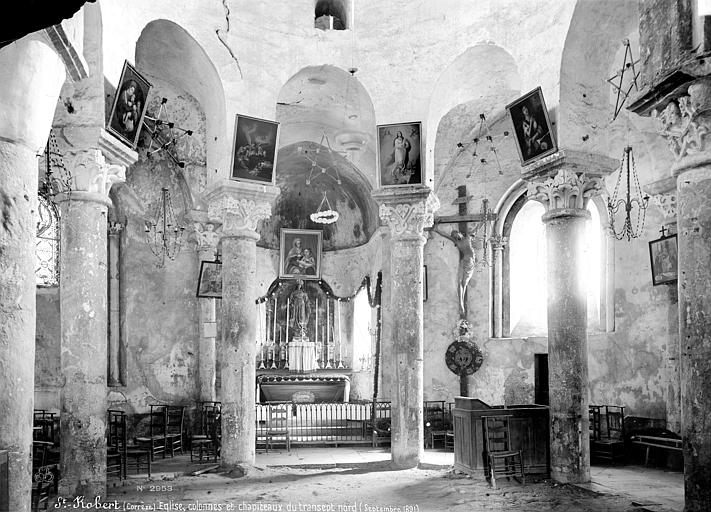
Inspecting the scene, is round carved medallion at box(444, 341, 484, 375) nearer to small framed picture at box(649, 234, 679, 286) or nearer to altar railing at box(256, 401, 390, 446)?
altar railing at box(256, 401, 390, 446)

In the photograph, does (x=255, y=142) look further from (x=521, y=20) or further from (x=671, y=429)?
(x=671, y=429)

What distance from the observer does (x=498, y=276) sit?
17.1 metres

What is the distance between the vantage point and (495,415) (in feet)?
35.6

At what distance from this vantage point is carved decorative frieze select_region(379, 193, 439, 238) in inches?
508

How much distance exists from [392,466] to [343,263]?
1026 centimetres

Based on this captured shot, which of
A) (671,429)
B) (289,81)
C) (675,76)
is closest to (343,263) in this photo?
(289,81)

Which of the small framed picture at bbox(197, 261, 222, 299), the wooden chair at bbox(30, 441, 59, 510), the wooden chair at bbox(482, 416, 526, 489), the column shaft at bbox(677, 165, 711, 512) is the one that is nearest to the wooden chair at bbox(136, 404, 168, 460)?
the wooden chair at bbox(30, 441, 59, 510)

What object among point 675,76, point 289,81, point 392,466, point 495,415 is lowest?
point 392,466

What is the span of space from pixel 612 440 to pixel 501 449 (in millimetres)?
3558

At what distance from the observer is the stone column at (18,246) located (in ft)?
18.5

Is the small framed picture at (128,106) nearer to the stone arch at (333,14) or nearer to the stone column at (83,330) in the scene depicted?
the stone column at (83,330)

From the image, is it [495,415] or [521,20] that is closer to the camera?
[495,415]

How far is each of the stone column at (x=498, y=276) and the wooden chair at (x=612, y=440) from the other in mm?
3474

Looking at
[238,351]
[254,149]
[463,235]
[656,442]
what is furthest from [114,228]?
[656,442]
